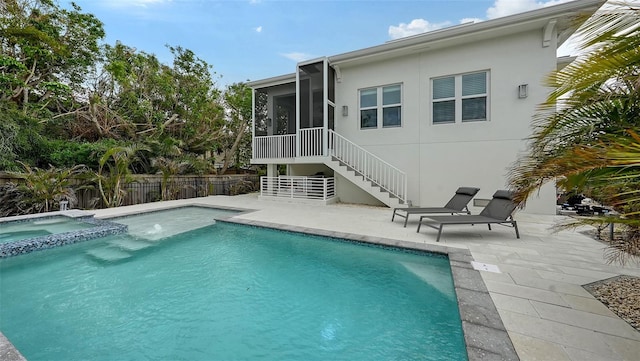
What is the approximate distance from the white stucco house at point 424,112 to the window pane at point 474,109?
29 millimetres

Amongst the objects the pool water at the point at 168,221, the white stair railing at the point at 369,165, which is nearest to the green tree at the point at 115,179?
the pool water at the point at 168,221

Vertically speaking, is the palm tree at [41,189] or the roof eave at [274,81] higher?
the roof eave at [274,81]

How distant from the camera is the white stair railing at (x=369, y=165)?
29.3ft

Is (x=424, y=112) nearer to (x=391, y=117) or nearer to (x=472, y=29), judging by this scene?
(x=391, y=117)

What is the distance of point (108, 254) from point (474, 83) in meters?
10.5

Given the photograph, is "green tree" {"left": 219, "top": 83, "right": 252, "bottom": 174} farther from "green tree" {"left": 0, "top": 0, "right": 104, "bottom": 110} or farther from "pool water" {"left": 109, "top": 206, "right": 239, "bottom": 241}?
"pool water" {"left": 109, "top": 206, "right": 239, "bottom": 241}

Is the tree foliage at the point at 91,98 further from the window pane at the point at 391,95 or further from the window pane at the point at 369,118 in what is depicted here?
the window pane at the point at 391,95

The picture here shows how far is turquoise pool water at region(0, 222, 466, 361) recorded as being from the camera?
2355 mm

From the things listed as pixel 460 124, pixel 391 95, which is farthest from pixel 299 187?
pixel 460 124

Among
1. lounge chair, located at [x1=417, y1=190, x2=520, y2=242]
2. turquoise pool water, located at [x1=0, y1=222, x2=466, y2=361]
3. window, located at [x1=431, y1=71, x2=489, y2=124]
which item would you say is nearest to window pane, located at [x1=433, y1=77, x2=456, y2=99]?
window, located at [x1=431, y1=71, x2=489, y2=124]

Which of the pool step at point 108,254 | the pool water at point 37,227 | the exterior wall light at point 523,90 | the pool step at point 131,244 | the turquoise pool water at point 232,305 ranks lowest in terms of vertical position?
the turquoise pool water at point 232,305

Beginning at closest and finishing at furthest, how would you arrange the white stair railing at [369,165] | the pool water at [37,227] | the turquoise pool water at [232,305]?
the turquoise pool water at [232,305] < the pool water at [37,227] < the white stair railing at [369,165]

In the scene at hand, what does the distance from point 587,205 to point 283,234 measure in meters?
9.39

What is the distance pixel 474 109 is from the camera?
8.41 metres
